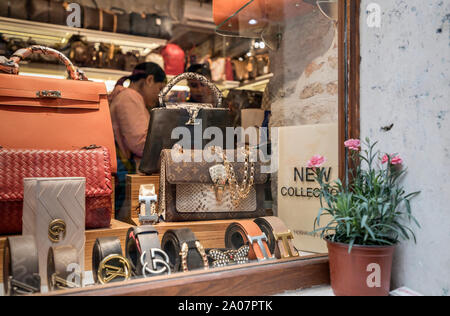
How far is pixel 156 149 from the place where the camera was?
152 cm

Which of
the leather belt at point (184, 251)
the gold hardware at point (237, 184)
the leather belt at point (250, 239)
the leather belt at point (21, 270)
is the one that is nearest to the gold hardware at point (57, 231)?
the leather belt at point (21, 270)

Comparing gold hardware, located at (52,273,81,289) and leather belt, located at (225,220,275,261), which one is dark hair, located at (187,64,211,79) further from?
gold hardware, located at (52,273,81,289)

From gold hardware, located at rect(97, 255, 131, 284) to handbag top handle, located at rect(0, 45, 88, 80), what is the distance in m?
0.74

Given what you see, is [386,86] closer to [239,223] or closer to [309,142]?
[309,142]

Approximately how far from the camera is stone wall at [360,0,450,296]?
3.16ft

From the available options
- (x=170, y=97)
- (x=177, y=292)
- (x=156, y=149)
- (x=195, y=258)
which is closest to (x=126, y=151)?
(x=156, y=149)

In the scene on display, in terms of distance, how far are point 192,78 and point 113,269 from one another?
3.08ft

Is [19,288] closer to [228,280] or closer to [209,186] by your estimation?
[228,280]

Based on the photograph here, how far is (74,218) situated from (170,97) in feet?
2.36

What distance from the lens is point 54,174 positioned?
1.11 m

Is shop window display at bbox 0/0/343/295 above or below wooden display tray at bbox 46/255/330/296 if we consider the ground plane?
above

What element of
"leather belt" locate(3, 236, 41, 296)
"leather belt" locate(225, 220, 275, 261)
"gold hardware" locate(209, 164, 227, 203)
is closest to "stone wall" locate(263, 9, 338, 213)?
"gold hardware" locate(209, 164, 227, 203)

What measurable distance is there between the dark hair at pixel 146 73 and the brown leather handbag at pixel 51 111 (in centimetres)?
33

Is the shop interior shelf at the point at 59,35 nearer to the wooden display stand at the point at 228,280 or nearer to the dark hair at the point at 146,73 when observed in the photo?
the dark hair at the point at 146,73
